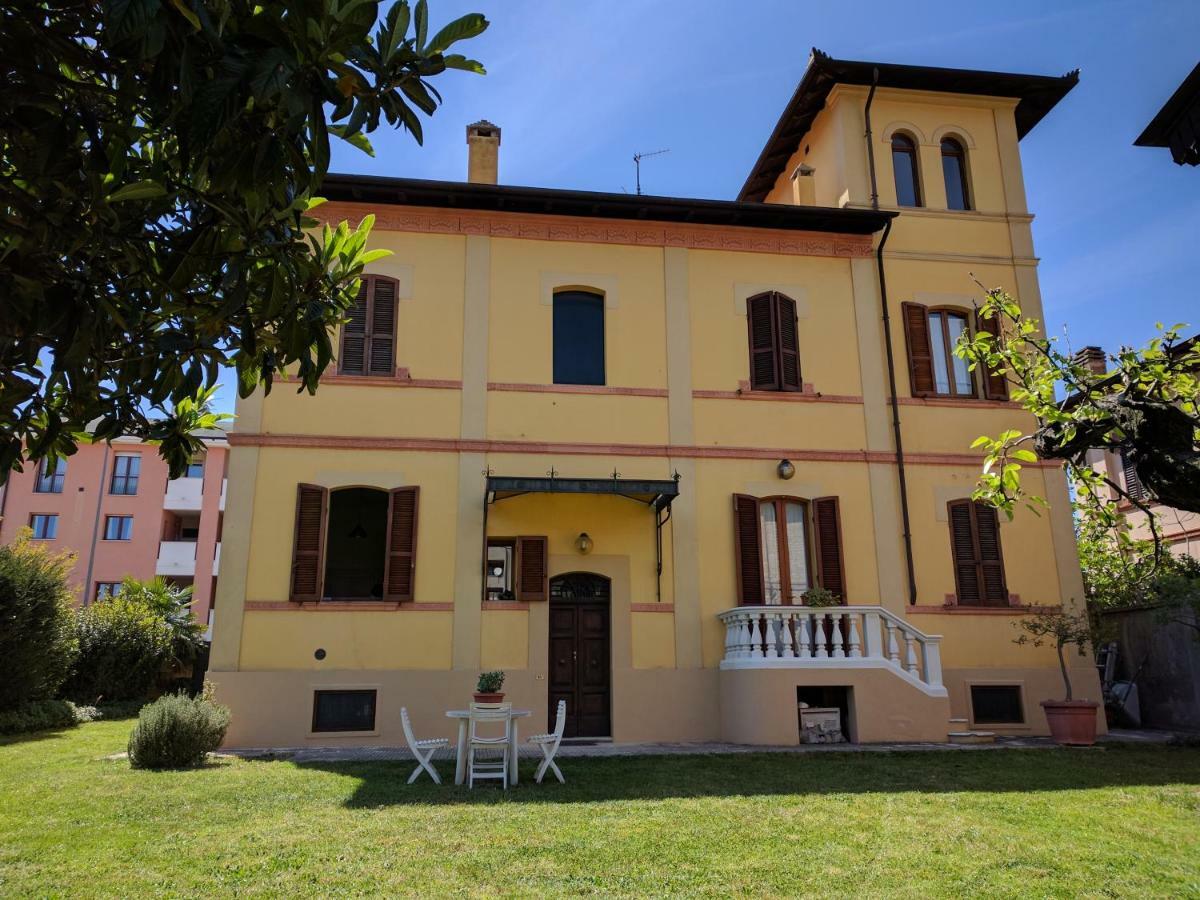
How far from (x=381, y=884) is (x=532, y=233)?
32.5 feet

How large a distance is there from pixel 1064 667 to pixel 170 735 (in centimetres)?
1091

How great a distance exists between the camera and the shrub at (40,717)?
42.8ft

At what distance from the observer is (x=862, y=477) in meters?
12.9

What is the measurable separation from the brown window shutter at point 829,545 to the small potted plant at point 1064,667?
2497 mm

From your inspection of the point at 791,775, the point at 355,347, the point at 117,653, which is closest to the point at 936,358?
the point at 791,775

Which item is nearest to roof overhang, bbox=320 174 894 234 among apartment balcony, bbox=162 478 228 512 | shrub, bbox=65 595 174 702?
shrub, bbox=65 595 174 702

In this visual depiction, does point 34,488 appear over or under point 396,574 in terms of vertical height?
over

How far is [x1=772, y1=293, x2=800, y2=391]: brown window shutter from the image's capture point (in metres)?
13.1

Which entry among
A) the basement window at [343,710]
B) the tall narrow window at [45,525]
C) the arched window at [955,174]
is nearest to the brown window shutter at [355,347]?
the basement window at [343,710]

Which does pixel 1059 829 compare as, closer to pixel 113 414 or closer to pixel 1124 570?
pixel 113 414

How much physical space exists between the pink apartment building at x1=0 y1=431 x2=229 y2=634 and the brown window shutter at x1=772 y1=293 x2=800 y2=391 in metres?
25.2

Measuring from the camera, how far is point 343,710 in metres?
11.2

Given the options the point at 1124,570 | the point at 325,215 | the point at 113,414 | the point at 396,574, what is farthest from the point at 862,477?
the point at 113,414

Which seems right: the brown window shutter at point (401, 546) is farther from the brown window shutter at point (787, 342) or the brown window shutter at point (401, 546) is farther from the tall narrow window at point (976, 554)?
the tall narrow window at point (976, 554)
